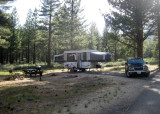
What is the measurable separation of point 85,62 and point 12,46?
30.2m

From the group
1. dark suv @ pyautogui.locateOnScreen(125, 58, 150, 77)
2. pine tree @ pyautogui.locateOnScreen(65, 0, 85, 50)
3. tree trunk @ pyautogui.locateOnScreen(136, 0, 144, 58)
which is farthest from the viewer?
pine tree @ pyautogui.locateOnScreen(65, 0, 85, 50)

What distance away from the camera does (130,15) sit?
20922mm

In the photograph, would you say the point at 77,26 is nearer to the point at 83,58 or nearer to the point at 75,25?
the point at 75,25

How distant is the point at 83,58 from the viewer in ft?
66.3

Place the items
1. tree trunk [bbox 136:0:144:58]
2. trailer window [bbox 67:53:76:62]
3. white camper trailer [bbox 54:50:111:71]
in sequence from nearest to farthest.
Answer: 1. white camper trailer [bbox 54:50:111:71]
2. tree trunk [bbox 136:0:144:58]
3. trailer window [bbox 67:53:76:62]

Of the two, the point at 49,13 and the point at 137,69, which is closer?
the point at 137,69

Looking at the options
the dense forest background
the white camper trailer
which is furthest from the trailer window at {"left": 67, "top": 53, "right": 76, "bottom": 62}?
the dense forest background

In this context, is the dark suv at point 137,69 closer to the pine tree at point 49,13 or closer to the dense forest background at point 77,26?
the dense forest background at point 77,26

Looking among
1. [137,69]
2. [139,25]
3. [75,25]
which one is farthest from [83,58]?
[75,25]

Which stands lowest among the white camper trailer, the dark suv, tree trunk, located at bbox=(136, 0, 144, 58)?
the dark suv

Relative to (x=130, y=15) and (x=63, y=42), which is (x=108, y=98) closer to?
(x=130, y=15)

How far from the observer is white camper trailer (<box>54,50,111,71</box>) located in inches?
749

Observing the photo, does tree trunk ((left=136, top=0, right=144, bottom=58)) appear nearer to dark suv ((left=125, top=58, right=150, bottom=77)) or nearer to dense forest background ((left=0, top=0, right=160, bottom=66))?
dense forest background ((left=0, top=0, right=160, bottom=66))

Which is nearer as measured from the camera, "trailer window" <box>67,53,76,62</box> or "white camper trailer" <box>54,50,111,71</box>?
"white camper trailer" <box>54,50,111,71</box>
